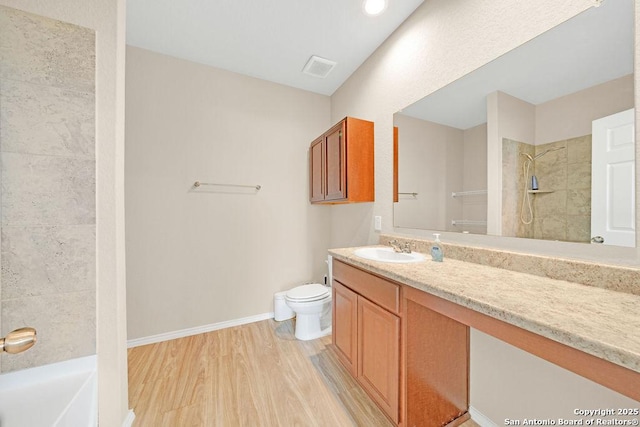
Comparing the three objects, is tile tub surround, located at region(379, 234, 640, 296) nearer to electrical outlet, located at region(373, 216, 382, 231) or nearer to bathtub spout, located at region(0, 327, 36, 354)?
electrical outlet, located at region(373, 216, 382, 231)

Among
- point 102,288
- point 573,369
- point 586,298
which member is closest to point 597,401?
point 586,298

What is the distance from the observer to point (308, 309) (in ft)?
6.51

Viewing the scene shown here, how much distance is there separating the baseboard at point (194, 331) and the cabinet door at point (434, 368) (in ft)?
5.58

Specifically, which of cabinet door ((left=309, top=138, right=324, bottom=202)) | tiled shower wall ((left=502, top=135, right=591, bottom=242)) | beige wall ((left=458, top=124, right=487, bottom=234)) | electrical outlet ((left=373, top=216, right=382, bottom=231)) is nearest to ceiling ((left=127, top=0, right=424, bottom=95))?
cabinet door ((left=309, top=138, right=324, bottom=202))

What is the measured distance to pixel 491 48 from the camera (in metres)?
1.21

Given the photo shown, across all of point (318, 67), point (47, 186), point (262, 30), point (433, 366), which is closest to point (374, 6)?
point (318, 67)

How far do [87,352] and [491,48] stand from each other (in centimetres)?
249

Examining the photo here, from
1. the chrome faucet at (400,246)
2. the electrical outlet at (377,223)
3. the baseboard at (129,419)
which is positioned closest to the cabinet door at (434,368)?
the chrome faucet at (400,246)

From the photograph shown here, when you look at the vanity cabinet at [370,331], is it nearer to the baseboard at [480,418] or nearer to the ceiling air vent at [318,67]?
the baseboard at [480,418]

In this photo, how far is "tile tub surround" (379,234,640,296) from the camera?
0.80 metres

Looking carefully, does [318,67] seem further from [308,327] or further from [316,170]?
[308,327]

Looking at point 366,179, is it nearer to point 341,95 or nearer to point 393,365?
point 341,95

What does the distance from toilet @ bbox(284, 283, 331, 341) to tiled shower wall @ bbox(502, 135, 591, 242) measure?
1.45 meters

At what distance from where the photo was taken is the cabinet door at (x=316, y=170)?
2339 millimetres
